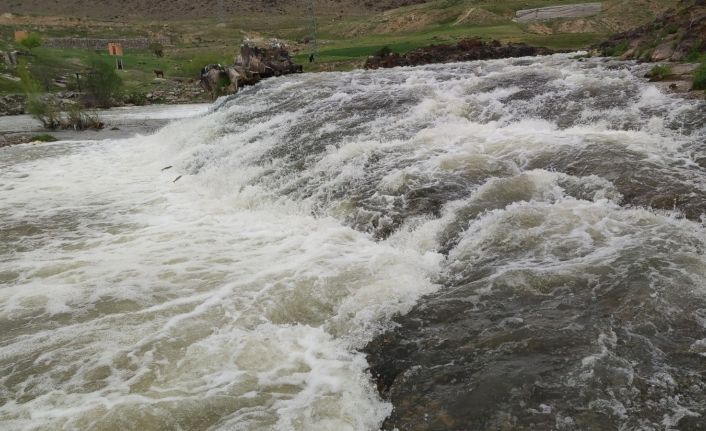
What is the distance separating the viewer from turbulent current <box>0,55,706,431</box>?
4523 mm

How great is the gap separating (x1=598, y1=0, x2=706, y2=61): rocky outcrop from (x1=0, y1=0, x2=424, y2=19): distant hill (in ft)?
362

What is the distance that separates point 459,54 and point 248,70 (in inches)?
629

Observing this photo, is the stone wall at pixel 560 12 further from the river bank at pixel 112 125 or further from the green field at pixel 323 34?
the river bank at pixel 112 125

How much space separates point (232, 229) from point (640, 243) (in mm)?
7082

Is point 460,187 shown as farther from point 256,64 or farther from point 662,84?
point 256,64

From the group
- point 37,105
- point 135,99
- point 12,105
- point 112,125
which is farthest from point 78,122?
point 135,99

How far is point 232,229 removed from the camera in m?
9.76

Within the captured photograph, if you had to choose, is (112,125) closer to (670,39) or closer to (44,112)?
(44,112)

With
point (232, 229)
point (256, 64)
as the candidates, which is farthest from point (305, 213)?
point (256, 64)

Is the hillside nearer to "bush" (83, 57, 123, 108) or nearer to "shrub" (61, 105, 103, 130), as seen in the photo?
"bush" (83, 57, 123, 108)

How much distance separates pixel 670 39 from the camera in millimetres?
19078

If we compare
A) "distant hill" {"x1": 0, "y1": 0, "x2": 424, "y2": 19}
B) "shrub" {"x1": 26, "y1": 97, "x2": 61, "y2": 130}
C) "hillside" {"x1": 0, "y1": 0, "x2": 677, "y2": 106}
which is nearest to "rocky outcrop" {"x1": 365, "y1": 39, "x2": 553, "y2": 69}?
"hillside" {"x1": 0, "y1": 0, "x2": 677, "y2": 106}

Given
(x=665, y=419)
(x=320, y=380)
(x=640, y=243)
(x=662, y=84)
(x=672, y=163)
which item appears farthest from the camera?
(x=662, y=84)

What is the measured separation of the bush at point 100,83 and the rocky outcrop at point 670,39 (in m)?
32.5
